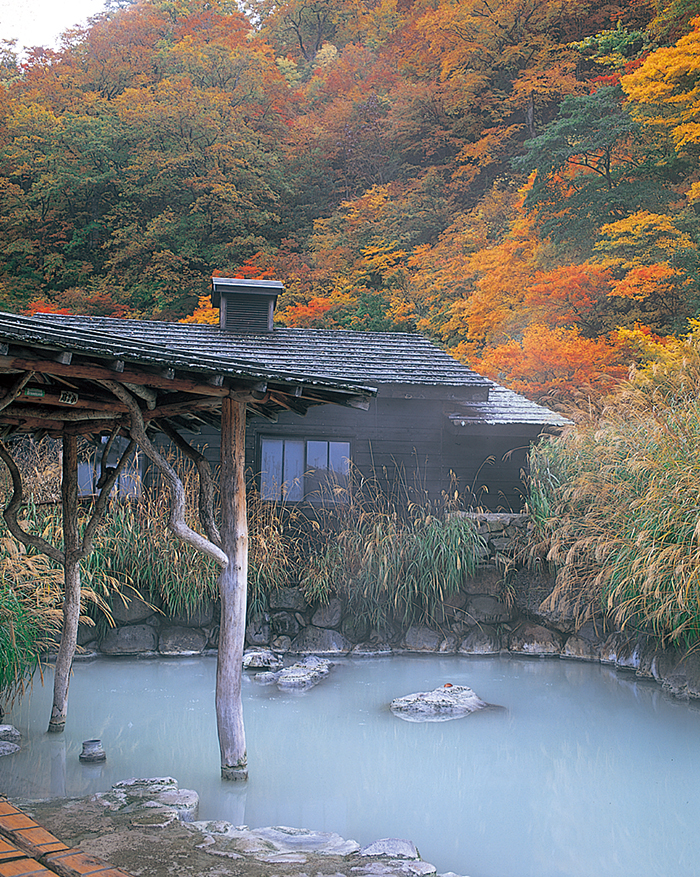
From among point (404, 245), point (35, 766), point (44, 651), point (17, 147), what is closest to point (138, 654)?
point (44, 651)

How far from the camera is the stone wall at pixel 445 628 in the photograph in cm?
782

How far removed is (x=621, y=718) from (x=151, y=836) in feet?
13.8

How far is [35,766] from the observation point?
452cm

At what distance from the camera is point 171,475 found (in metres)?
4.12

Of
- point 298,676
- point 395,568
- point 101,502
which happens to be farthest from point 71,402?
point 395,568

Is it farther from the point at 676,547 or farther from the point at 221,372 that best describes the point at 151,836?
the point at 676,547

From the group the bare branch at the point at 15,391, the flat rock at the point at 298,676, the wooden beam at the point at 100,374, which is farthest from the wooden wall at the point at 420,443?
the bare branch at the point at 15,391

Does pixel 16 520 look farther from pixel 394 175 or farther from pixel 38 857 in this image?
pixel 394 175

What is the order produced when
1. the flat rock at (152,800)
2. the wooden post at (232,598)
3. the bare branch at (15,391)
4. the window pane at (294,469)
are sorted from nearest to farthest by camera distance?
the flat rock at (152,800) → the bare branch at (15,391) → the wooden post at (232,598) → the window pane at (294,469)

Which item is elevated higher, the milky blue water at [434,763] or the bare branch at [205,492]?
the bare branch at [205,492]

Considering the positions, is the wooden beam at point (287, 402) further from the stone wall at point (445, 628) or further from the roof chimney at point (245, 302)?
the roof chimney at point (245, 302)

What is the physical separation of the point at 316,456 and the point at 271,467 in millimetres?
686

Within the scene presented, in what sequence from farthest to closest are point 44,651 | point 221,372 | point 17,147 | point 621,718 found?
1. point 17,147
2. point 44,651
3. point 621,718
4. point 221,372

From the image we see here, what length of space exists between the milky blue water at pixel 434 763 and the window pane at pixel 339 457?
381 cm
